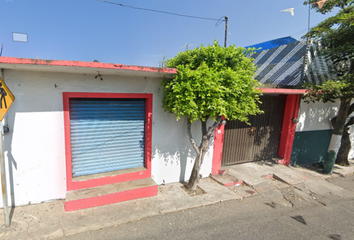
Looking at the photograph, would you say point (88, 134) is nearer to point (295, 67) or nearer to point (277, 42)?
point (295, 67)

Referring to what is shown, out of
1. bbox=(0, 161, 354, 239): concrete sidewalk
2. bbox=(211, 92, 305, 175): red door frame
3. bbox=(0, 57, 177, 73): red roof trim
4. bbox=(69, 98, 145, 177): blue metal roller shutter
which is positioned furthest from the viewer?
bbox=(211, 92, 305, 175): red door frame

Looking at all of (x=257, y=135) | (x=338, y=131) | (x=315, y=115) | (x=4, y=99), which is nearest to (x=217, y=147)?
(x=257, y=135)

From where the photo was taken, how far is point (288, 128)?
7023mm

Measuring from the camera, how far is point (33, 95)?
3693 mm

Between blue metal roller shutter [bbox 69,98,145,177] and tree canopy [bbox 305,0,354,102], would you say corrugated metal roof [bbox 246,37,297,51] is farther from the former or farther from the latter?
blue metal roller shutter [bbox 69,98,145,177]

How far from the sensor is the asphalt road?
11.2 feet

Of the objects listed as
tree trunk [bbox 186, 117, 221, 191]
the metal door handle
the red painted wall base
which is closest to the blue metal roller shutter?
the red painted wall base

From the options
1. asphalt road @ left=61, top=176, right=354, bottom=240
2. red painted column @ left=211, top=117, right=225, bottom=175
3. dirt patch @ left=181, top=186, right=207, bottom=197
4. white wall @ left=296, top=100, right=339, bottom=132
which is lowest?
asphalt road @ left=61, top=176, right=354, bottom=240

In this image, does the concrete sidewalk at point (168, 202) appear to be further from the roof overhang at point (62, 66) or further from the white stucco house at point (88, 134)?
the roof overhang at point (62, 66)

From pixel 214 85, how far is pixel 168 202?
2707mm

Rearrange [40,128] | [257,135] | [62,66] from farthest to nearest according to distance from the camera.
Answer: [257,135], [40,128], [62,66]

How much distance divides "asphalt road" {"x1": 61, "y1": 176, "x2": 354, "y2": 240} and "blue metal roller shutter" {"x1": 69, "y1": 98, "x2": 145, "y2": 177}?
151cm

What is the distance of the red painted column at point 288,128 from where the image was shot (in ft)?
22.5

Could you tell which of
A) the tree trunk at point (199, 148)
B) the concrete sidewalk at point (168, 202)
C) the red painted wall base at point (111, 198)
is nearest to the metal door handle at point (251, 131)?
the concrete sidewalk at point (168, 202)
